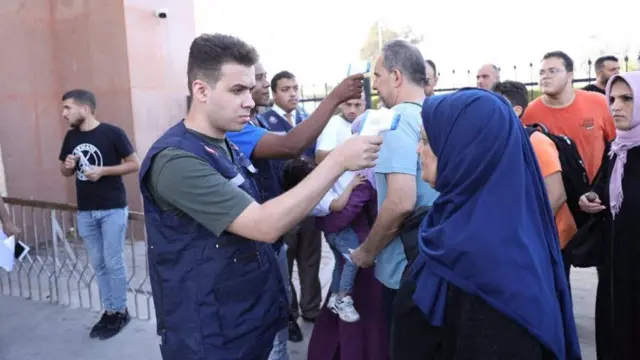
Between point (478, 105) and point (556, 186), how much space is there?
69.5 inches

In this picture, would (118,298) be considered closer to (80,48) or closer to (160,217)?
(160,217)

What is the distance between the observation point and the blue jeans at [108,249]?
455cm

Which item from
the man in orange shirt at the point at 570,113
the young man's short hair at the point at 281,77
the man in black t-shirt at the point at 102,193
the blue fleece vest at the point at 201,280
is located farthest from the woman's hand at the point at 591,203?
the man in black t-shirt at the point at 102,193

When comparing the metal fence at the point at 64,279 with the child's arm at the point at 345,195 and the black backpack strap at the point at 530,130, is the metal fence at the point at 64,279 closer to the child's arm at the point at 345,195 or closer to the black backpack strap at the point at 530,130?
the child's arm at the point at 345,195

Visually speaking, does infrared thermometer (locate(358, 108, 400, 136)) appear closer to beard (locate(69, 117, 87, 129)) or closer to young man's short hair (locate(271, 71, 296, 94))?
young man's short hair (locate(271, 71, 296, 94))

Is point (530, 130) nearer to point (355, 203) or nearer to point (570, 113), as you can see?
point (355, 203)

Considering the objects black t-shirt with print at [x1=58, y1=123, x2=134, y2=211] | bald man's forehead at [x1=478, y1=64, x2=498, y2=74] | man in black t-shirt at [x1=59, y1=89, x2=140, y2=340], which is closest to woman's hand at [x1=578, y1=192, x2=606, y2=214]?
bald man's forehead at [x1=478, y1=64, x2=498, y2=74]

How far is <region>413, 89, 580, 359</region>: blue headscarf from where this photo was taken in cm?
164

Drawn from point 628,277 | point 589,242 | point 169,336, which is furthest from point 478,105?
point 589,242

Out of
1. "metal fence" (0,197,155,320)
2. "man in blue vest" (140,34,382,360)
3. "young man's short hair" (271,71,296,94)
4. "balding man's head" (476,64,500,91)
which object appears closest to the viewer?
"man in blue vest" (140,34,382,360)

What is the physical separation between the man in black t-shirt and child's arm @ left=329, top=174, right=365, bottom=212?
1973 millimetres

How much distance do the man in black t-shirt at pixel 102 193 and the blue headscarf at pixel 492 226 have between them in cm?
336

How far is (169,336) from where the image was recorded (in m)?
2.08

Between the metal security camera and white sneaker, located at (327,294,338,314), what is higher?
the metal security camera
